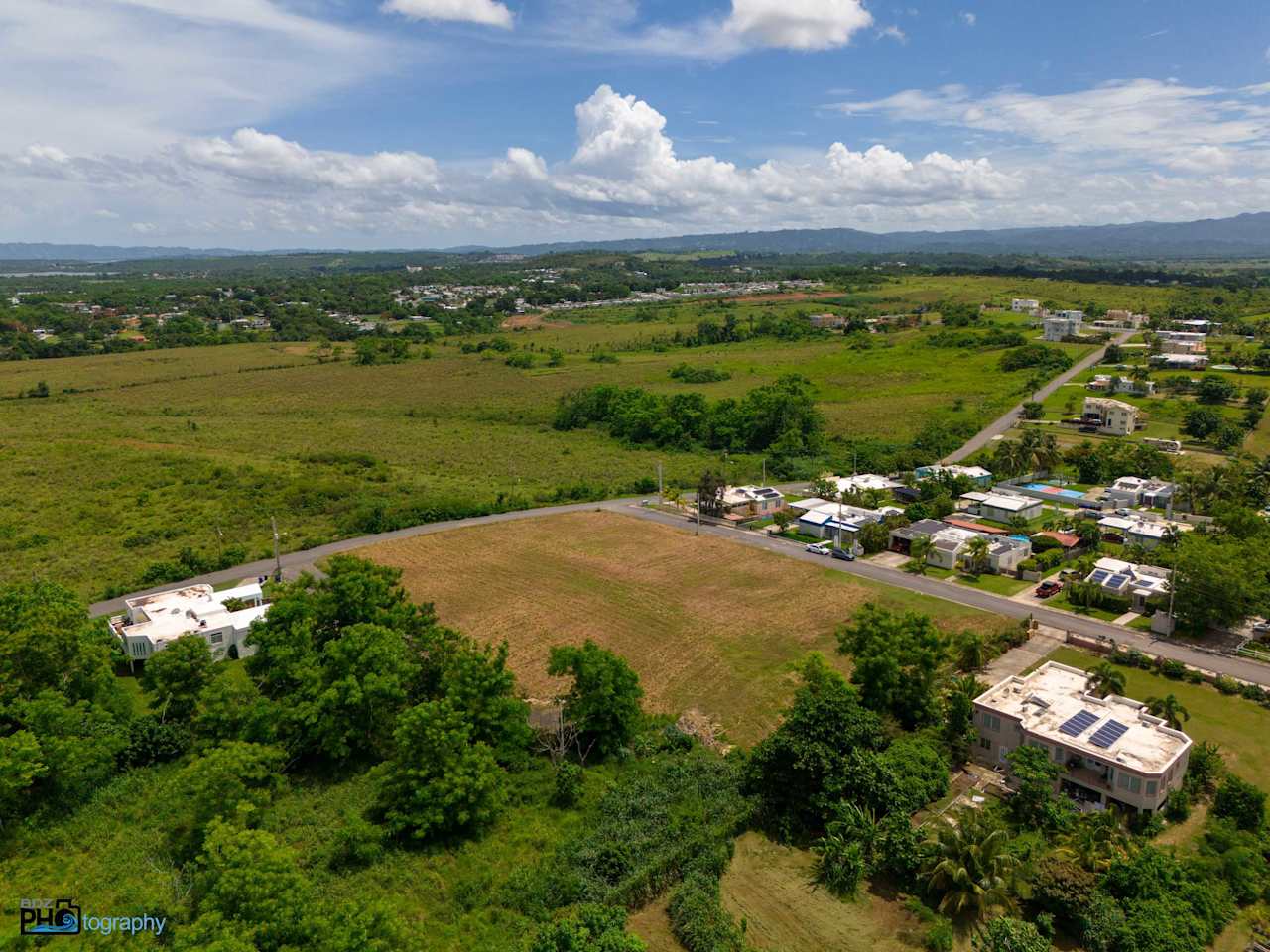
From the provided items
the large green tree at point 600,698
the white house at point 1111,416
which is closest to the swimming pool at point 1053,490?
the white house at point 1111,416

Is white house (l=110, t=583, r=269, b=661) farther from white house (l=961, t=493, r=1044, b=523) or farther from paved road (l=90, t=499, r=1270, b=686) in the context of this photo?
white house (l=961, t=493, r=1044, b=523)

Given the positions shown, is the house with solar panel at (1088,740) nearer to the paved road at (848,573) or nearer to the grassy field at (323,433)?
the paved road at (848,573)

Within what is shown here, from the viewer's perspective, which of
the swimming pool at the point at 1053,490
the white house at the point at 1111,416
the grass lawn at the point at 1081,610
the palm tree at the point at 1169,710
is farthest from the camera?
the white house at the point at 1111,416

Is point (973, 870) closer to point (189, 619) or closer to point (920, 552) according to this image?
point (920, 552)

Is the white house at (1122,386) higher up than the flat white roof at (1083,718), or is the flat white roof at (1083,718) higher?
the white house at (1122,386)

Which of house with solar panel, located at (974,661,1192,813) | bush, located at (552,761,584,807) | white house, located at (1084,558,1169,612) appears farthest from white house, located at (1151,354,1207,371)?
bush, located at (552,761,584,807)
